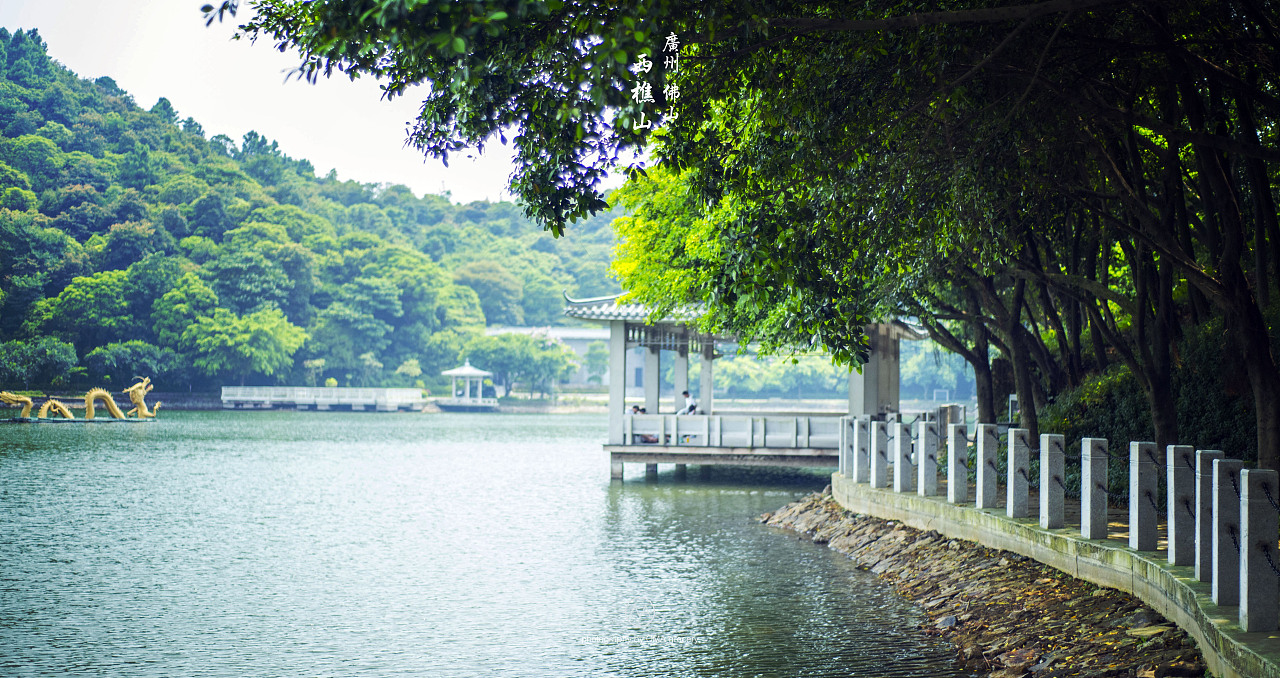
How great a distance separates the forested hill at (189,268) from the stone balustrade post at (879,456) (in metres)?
52.2

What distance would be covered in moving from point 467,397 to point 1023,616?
222 feet

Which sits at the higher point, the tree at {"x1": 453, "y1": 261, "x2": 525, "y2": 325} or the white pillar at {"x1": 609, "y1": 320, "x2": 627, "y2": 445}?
the tree at {"x1": 453, "y1": 261, "x2": 525, "y2": 325}

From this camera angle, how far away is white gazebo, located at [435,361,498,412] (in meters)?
71.6

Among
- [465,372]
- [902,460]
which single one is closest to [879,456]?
[902,460]

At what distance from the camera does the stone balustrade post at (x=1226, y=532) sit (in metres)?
5.87

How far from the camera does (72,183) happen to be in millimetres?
65812

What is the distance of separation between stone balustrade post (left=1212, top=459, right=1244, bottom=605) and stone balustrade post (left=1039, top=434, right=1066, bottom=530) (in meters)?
2.83

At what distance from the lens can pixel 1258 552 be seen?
5527 mm

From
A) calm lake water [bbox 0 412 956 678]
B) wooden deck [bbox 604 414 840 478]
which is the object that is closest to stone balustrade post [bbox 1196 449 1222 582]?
calm lake water [bbox 0 412 956 678]

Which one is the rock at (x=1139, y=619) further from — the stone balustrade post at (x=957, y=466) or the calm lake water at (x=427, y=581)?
the stone balustrade post at (x=957, y=466)

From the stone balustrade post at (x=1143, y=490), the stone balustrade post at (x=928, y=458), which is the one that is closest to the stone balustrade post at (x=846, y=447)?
the stone balustrade post at (x=928, y=458)

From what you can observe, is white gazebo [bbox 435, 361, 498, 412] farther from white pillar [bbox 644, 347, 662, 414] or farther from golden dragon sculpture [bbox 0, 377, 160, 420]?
white pillar [bbox 644, 347, 662, 414]

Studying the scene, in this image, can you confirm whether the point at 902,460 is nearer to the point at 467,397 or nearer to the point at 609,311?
the point at 609,311

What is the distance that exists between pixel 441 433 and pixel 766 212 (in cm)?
3869
